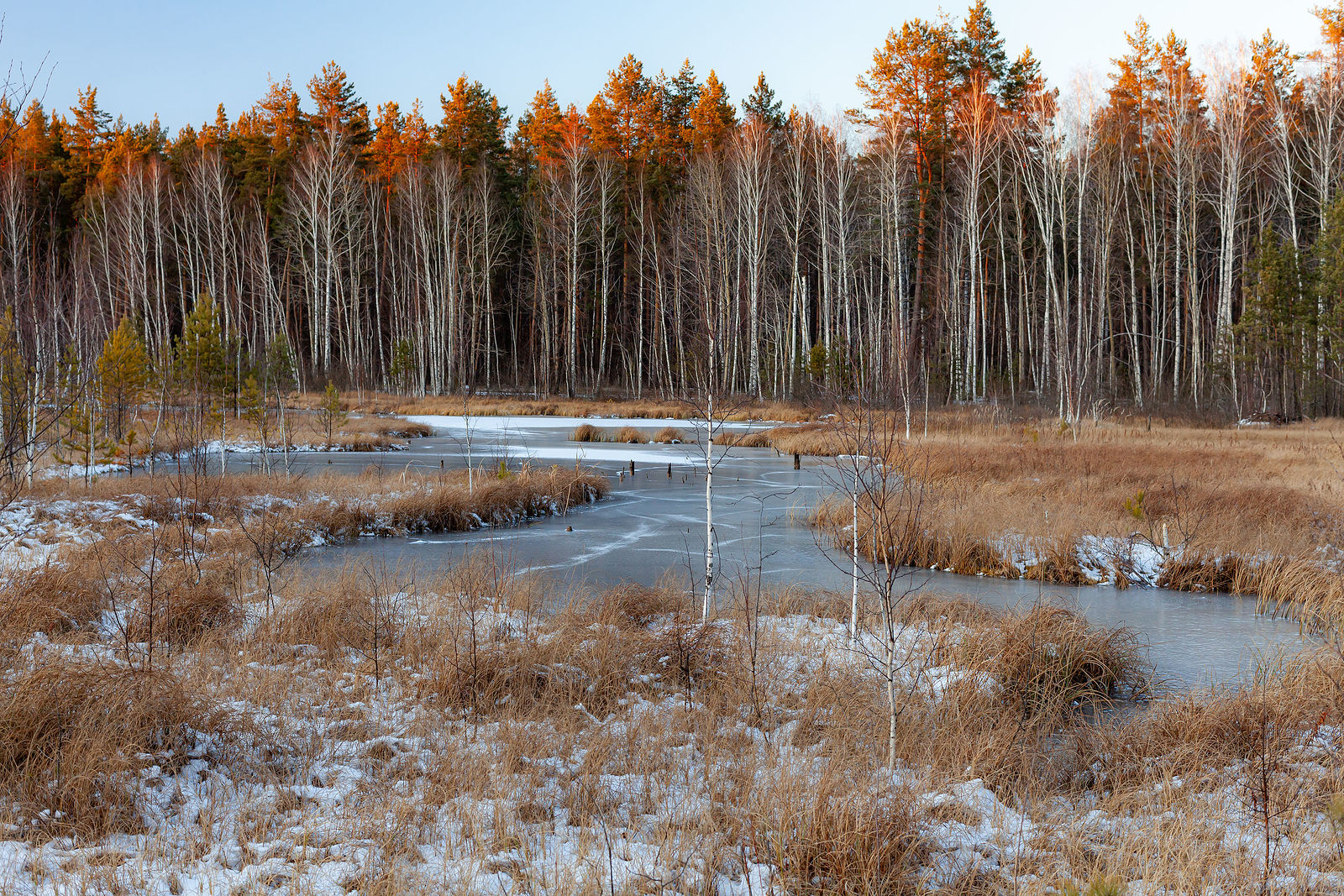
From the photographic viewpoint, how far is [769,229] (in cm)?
3553

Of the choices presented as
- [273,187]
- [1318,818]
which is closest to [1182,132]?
[1318,818]

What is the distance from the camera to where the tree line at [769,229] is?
88.2 ft

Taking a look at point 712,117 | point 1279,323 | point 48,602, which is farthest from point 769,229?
point 48,602

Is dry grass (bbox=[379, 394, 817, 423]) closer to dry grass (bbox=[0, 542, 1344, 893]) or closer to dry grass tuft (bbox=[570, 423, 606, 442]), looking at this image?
dry grass tuft (bbox=[570, 423, 606, 442])

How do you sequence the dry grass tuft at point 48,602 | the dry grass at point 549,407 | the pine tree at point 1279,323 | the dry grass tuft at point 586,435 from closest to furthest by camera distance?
1. the dry grass tuft at point 48,602
2. the pine tree at point 1279,323
3. the dry grass tuft at point 586,435
4. the dry grass at point 549,407

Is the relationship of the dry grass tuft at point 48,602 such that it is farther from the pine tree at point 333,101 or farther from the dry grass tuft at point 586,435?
the pine tree at point 333,101

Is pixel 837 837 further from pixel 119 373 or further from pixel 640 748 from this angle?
pixel 119 373

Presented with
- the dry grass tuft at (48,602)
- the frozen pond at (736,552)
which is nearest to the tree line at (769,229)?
the frozen pond at (736,552)

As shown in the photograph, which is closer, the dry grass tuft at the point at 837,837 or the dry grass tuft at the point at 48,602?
the dry grass tuft at the point at 837,837

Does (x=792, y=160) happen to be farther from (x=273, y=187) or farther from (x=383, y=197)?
(x=273, y=187)

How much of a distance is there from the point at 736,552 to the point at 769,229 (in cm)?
2564

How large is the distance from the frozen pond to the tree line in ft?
14.6

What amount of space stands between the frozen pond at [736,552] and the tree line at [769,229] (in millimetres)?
4456

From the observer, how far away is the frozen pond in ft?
27.5
